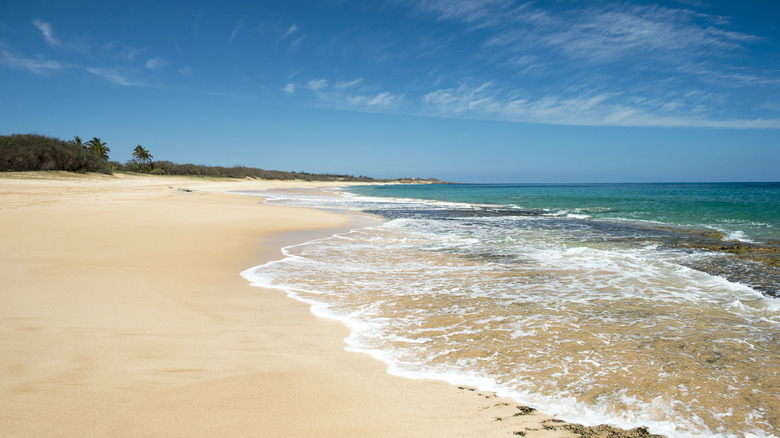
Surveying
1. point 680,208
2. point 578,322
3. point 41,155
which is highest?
point 41,155

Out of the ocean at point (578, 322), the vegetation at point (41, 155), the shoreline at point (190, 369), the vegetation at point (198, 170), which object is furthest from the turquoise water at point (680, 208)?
the vegetation at point (198, 170)

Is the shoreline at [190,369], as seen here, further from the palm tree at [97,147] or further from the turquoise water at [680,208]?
the palm tree at [97,147]

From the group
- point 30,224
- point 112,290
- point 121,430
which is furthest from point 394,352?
point 30,224

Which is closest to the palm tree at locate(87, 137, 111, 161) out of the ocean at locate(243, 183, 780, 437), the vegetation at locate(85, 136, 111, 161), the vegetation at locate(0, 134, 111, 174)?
the vegetation at locate(85, 136, 111, 161)

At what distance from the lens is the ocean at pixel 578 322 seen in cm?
268

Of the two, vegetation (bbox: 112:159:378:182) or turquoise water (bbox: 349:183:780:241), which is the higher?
vegetation (bbox: 112:159:378:182)

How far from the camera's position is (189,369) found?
113 inches

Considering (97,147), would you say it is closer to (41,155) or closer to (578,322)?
(41,155)

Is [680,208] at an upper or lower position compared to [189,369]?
upper

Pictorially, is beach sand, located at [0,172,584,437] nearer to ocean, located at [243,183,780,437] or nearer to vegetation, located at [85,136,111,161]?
ocean, located at [243,183,780,437]

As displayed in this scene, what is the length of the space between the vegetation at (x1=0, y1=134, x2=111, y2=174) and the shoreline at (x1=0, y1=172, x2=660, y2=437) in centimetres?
3413

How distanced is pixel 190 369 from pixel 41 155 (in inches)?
1650

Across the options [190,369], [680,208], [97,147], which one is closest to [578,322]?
[190,369]

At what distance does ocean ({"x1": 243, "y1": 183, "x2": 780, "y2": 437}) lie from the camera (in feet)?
8.79
